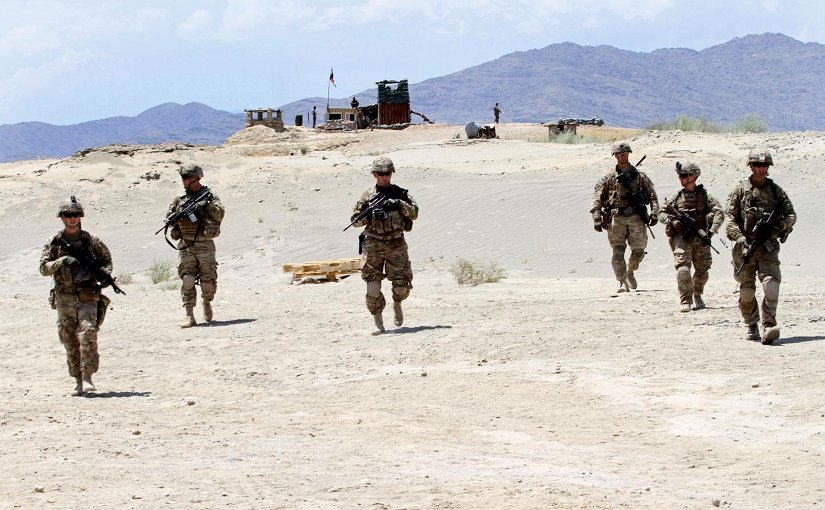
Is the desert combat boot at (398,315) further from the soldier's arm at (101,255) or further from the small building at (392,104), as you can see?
the small building at (392,104)

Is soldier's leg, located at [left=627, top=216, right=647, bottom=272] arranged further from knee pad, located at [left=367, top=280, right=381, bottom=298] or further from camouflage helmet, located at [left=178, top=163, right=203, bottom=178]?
camouflage helmet, located at [left=178, top=163, right=203, bottom=178]

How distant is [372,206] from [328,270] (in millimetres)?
7584

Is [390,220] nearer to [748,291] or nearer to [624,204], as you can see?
[748,291]

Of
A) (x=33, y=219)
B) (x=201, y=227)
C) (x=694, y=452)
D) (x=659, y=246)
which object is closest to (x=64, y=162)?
(x=33, y=219)

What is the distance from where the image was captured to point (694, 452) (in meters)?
7.61

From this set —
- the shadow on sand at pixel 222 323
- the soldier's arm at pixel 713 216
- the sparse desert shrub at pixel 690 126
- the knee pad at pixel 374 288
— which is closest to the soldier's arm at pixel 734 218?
the soldier's arm at pixel 713 216

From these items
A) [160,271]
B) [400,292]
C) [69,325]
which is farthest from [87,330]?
[160,271]

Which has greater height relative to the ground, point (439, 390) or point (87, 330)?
point (87, 330)

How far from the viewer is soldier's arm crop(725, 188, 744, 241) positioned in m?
11.0

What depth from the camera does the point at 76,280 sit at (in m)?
9.94

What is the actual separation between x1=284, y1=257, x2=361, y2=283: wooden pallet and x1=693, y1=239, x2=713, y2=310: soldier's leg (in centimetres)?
755

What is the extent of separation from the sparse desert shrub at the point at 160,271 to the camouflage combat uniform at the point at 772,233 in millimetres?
13115

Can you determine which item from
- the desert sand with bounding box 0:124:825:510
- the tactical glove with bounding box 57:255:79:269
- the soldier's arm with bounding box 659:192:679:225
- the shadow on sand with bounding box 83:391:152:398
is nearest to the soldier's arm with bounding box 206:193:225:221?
the desert sand with bounding box 0:124:825:510

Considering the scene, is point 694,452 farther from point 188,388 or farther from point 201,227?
point 201,227
